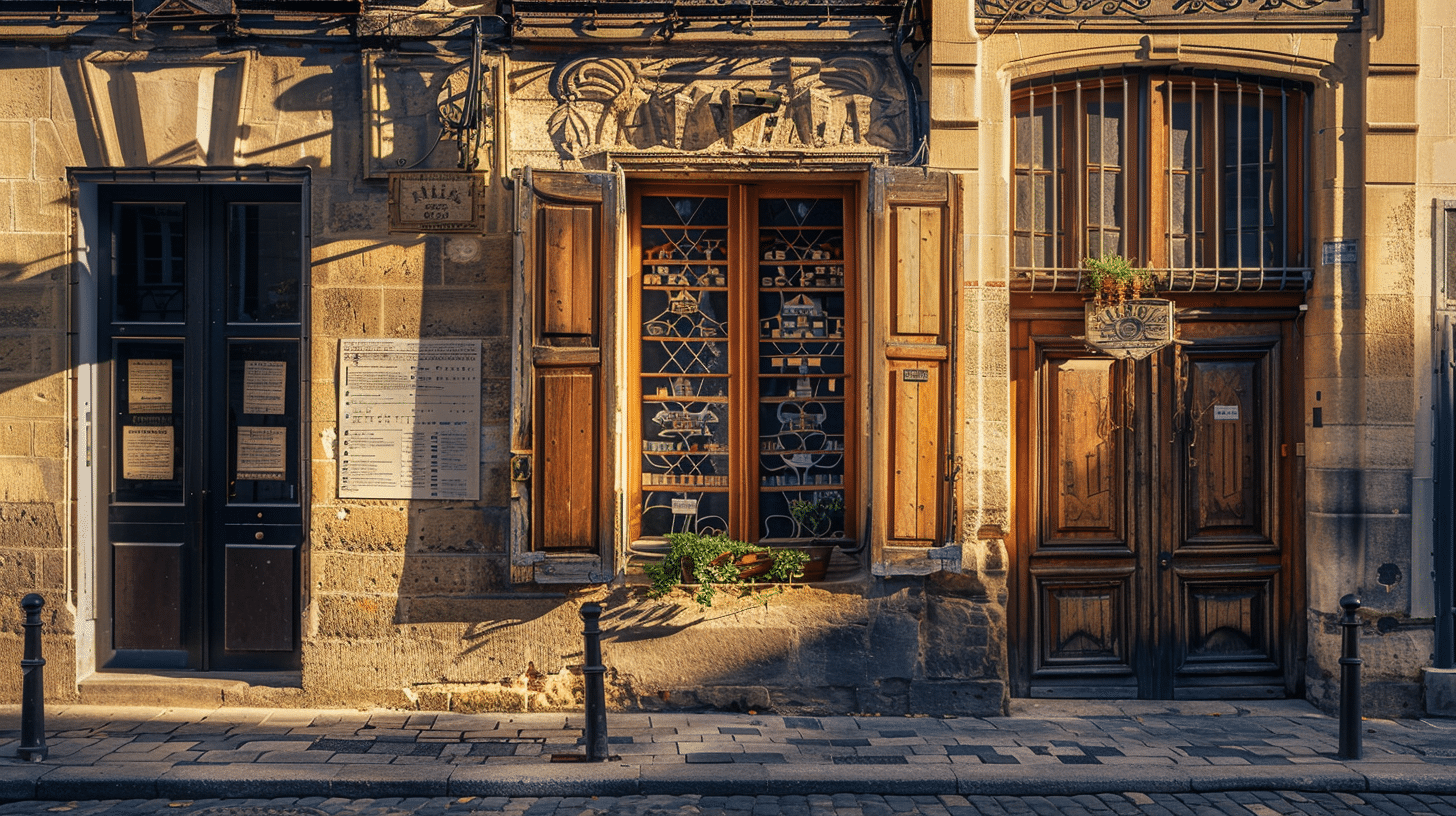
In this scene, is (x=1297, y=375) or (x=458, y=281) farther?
(x=1297, y=375)

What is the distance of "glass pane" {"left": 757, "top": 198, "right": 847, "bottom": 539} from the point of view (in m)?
7.10

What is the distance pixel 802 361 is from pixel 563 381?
1.57 m

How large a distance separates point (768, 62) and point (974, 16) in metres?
1.32

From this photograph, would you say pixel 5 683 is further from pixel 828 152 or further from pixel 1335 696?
pixel 1335 696

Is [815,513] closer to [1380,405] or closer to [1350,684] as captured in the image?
[1350,684]

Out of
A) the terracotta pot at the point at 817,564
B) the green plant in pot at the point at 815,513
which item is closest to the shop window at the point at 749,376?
the green plant in pot at the point at 815,513

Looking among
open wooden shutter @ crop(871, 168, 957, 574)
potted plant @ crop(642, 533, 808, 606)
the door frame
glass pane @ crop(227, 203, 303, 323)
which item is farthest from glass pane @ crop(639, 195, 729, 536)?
glass pane @ crop(227, 203, 303, 323)

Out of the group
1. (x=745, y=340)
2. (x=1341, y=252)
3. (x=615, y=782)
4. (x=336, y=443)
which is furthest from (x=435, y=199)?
(x=1341, y=252)

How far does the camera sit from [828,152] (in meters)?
6.76

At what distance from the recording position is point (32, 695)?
556cm

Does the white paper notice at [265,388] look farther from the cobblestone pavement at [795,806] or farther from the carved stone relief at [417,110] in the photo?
the cobblestone pavement at [795,806]

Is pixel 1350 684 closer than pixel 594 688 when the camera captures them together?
No

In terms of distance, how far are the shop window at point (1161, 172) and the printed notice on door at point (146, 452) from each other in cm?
560

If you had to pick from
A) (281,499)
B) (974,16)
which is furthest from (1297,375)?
(281,499)
